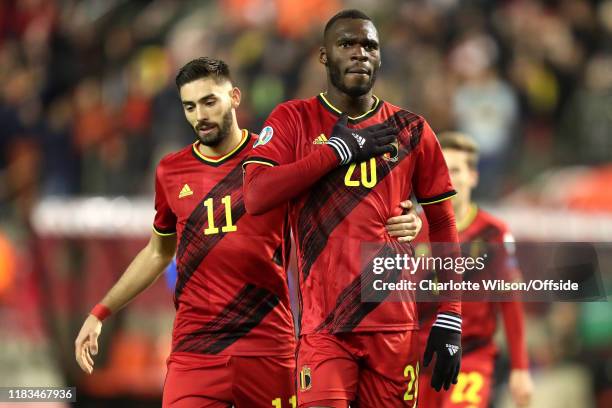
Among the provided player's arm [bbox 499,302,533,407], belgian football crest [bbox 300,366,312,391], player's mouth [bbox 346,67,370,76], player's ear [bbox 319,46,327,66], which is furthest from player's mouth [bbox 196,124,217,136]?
player's arm [bbox 499,302,533,407]

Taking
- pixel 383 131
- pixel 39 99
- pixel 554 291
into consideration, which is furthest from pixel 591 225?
pixel 39 99

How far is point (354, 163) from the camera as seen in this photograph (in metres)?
4.66

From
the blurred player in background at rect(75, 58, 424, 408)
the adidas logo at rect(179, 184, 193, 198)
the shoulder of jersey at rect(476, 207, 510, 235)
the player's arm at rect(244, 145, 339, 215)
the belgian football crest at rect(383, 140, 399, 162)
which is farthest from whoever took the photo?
the shoulder of jersey at rect(476, 207, 510, 235)

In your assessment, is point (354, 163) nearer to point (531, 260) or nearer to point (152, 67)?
point (531, 260)

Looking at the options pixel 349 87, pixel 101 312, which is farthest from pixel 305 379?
pixel 101 312

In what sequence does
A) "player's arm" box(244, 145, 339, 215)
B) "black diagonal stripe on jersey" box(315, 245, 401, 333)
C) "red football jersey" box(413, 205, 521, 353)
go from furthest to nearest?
"red football jersey" box(413, 205, 521, 353) < "black diagonal stripe on jersey" box(315, 245, 401, 333) < "player's arm" box(244, 145, 339, 215)

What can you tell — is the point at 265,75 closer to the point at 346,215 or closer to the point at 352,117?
the point at 352,117

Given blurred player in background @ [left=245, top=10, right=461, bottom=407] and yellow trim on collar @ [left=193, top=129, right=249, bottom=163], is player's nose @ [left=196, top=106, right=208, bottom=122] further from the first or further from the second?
blurred player in background @ [left=245, top=10, right=461, bottom=407]

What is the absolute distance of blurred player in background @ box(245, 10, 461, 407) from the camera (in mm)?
4559

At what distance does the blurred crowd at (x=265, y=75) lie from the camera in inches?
442

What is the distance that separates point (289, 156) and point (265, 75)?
7.36m

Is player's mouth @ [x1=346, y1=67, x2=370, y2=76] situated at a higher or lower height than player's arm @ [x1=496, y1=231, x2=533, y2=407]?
higher

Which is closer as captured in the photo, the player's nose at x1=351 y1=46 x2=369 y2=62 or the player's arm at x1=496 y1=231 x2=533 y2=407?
the player's nose at x1=351 y1=46 x2=369 y2=62

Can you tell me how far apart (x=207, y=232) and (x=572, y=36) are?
862 centimetres
